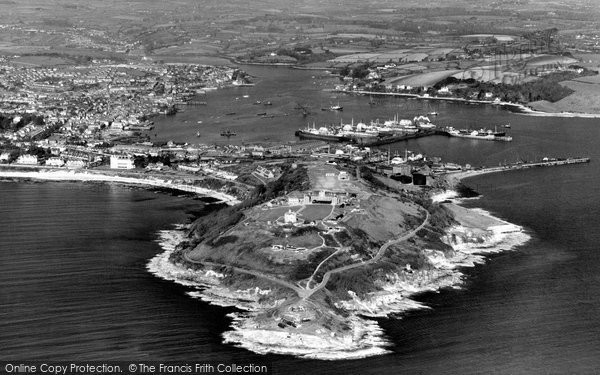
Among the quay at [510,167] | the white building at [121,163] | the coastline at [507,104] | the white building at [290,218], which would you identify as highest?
the white building at [290,218]

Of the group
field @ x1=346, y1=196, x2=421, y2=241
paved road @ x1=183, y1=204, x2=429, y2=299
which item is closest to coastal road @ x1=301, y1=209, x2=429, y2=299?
paved road @ x1=183, y1=204, x2=429, y2=299

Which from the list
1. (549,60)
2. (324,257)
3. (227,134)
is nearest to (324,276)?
(324,257)

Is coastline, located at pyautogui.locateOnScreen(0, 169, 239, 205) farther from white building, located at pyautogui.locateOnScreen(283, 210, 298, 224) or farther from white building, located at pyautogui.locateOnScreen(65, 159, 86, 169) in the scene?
white building, located at pyautogui.locateOnScreen(283, 210, 298, 224)

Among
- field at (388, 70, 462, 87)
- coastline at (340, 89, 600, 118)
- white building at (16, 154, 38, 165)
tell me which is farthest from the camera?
field at (388, 70, 462, 87)

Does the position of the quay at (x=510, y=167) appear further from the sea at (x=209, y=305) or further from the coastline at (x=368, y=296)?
the coastline at (x=368, y=296)

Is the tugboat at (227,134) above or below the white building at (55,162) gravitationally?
below

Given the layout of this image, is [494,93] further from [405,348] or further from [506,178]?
[405,348]

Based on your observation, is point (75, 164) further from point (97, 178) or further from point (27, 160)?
point (97, 178)

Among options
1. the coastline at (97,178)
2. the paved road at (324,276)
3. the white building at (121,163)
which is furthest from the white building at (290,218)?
the white building at (121,163)
